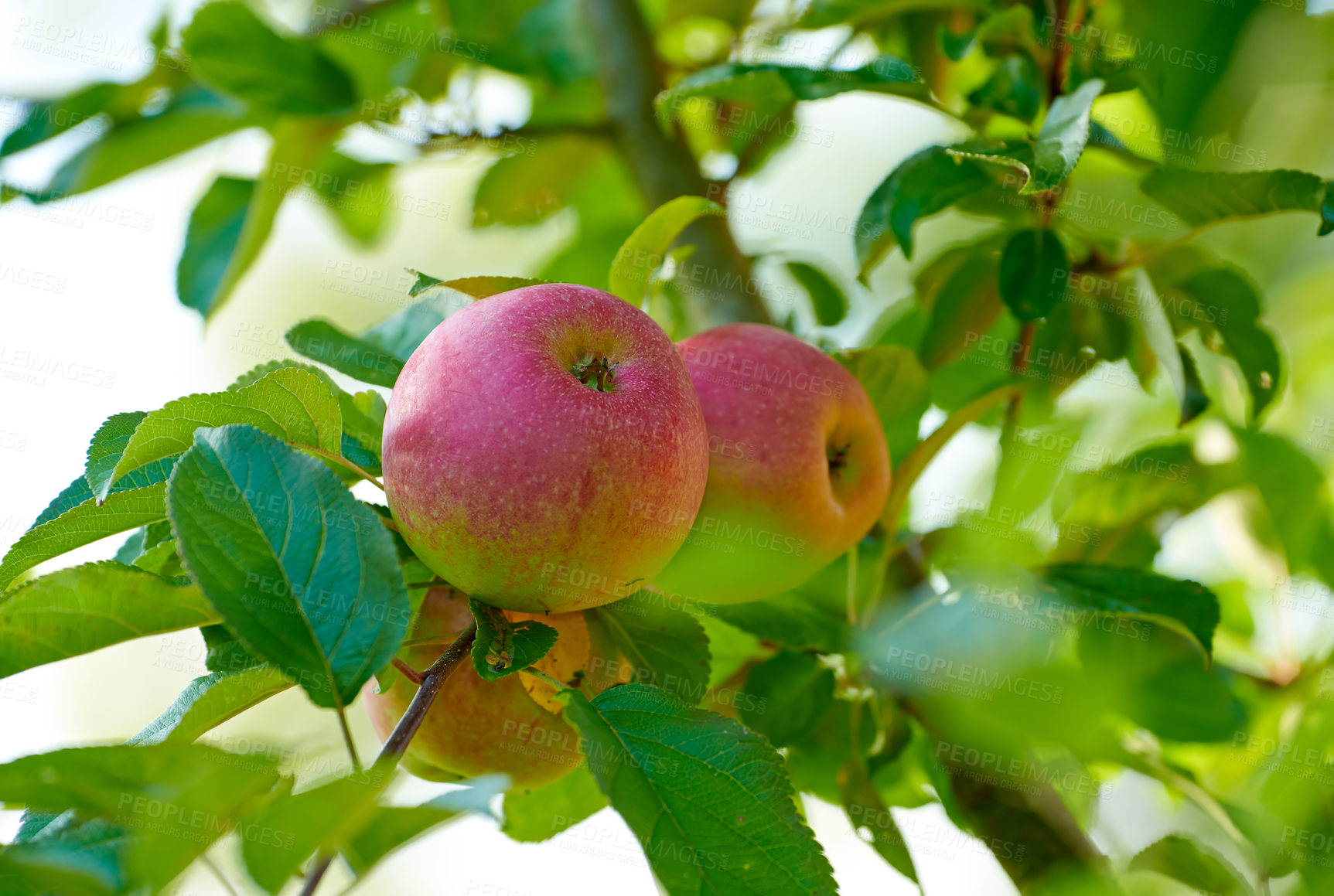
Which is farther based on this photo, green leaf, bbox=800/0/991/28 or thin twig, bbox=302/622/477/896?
green leaf, bbox=800/0/991/28

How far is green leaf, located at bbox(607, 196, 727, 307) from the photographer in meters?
0.66

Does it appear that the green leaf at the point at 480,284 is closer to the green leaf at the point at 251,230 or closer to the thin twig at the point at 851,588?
the thin twig at the point at 851,588

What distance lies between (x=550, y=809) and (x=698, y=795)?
33cm

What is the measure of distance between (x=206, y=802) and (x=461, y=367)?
0.24 metres

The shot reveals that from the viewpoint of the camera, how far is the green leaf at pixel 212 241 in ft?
3.68

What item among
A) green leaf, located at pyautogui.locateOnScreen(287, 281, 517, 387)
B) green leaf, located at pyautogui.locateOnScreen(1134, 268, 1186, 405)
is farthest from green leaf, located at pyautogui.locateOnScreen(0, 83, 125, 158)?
green leaf, located at pyautogui.locateOnScreen(1134, 268, 1186, 405)

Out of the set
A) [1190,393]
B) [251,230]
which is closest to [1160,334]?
[1190,393]

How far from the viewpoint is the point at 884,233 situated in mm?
834

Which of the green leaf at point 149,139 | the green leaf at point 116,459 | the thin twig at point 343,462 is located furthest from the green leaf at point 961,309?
the green leaf at point 149,139

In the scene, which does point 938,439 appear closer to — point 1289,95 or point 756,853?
point 756,853

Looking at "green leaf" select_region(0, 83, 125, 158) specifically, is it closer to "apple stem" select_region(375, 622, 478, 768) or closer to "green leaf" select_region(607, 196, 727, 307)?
"green leaf" select_region(607, 196, 727, 307)

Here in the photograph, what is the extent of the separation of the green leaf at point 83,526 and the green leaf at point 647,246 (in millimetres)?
300

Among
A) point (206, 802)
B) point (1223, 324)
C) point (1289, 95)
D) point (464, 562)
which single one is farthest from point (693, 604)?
point (1289, 95)

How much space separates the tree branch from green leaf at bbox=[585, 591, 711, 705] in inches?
16.2
